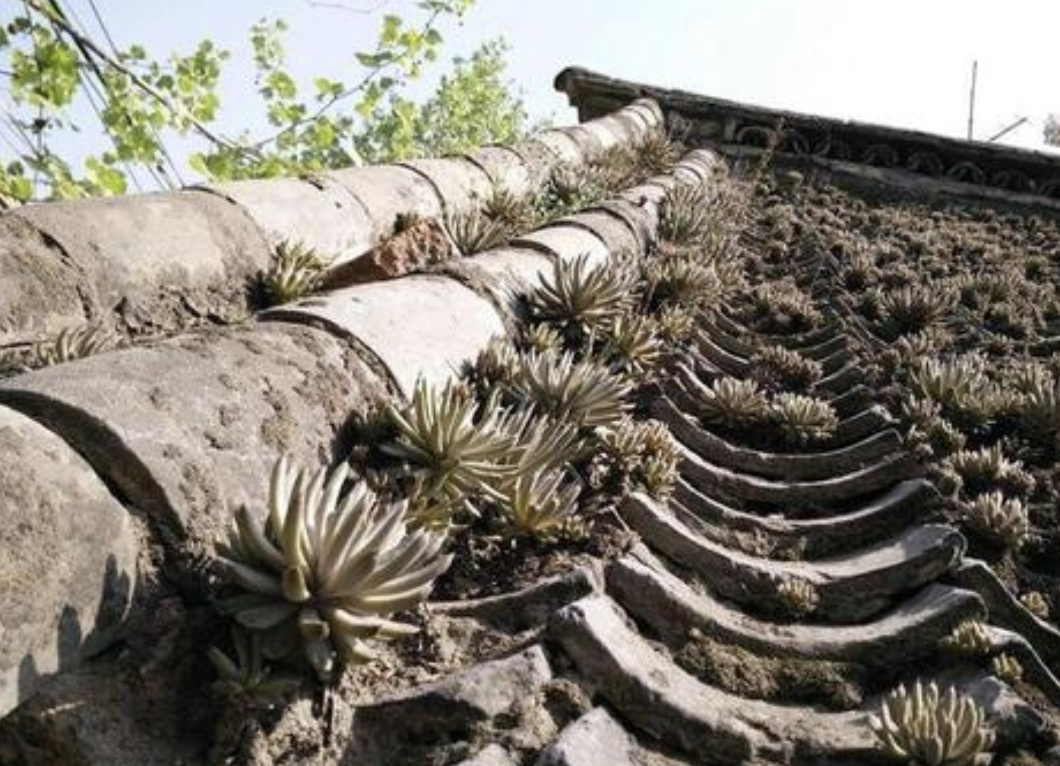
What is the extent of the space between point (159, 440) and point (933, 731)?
5.20 ft

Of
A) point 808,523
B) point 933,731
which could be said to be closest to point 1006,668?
point 933,731

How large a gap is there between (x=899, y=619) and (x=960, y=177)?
6971 millimetres

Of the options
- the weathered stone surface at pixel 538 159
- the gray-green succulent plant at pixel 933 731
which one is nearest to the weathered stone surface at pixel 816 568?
the gray-green succulent plant at pixel 933 731

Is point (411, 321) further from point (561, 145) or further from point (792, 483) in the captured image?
point (561, 145)

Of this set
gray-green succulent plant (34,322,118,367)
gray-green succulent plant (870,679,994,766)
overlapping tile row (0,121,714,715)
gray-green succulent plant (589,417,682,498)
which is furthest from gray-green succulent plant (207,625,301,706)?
gray-green succulent plant (589,417,682,498)

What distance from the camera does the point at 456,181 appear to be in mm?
5492

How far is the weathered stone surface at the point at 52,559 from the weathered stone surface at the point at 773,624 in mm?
1124

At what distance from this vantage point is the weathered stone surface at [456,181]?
528 cm

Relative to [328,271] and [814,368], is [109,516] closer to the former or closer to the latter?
[328,271]

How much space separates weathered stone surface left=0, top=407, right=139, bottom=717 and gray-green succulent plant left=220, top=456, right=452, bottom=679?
20 cm

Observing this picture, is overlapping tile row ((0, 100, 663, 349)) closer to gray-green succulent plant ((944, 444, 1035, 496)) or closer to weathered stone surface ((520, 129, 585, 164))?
weathered stone surface ((520, 129, 585, 164))

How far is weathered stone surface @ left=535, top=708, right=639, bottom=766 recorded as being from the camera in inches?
68.3

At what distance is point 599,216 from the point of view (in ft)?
16.5

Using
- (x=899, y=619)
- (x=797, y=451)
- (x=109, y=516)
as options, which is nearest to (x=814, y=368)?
(x=797, y=451)
